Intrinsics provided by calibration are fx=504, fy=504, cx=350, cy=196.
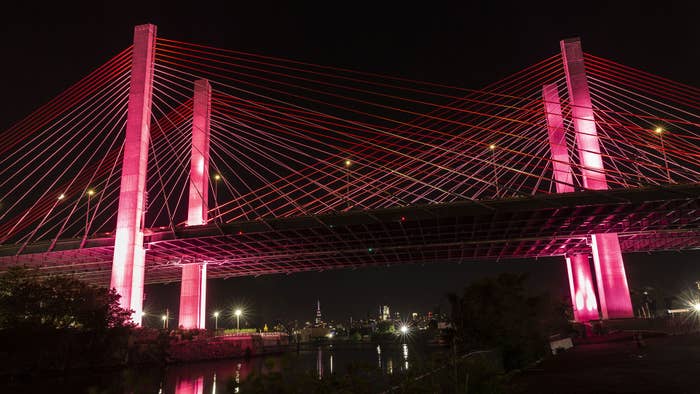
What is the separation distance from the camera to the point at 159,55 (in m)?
36.3

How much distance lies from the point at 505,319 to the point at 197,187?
2698 centimetres

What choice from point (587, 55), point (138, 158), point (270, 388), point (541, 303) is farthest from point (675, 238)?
point (270, 388)

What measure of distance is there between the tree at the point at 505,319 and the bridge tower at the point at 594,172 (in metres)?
14.2

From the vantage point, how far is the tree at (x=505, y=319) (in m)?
19.9

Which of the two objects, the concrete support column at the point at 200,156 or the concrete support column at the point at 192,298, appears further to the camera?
the concrete support column at the point at 200,156

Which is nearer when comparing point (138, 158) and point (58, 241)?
point (138, 158)

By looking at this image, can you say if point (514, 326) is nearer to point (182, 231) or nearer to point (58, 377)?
point (58, 377)

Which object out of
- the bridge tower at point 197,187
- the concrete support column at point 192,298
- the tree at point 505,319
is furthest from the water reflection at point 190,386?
the bridge tower at point 197,187

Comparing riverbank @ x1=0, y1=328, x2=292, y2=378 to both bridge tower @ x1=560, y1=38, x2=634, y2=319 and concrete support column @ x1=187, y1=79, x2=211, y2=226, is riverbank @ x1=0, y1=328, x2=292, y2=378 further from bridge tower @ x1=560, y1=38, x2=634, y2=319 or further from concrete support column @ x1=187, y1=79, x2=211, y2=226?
bridge tower @ x1=560, y1=38, x2=634, y2=319

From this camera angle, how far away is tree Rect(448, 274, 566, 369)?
65.3 feet

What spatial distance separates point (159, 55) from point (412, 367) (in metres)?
35.4

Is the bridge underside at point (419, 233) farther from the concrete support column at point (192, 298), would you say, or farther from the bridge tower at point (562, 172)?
the bridge tower at point (562, 172)

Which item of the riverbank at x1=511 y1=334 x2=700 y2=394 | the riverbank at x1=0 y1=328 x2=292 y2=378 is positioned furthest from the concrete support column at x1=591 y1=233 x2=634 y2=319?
the riverbank at x1=0 y1=328 x2=292 y2=378

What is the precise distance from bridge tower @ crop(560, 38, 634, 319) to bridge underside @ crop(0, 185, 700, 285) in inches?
87.2
